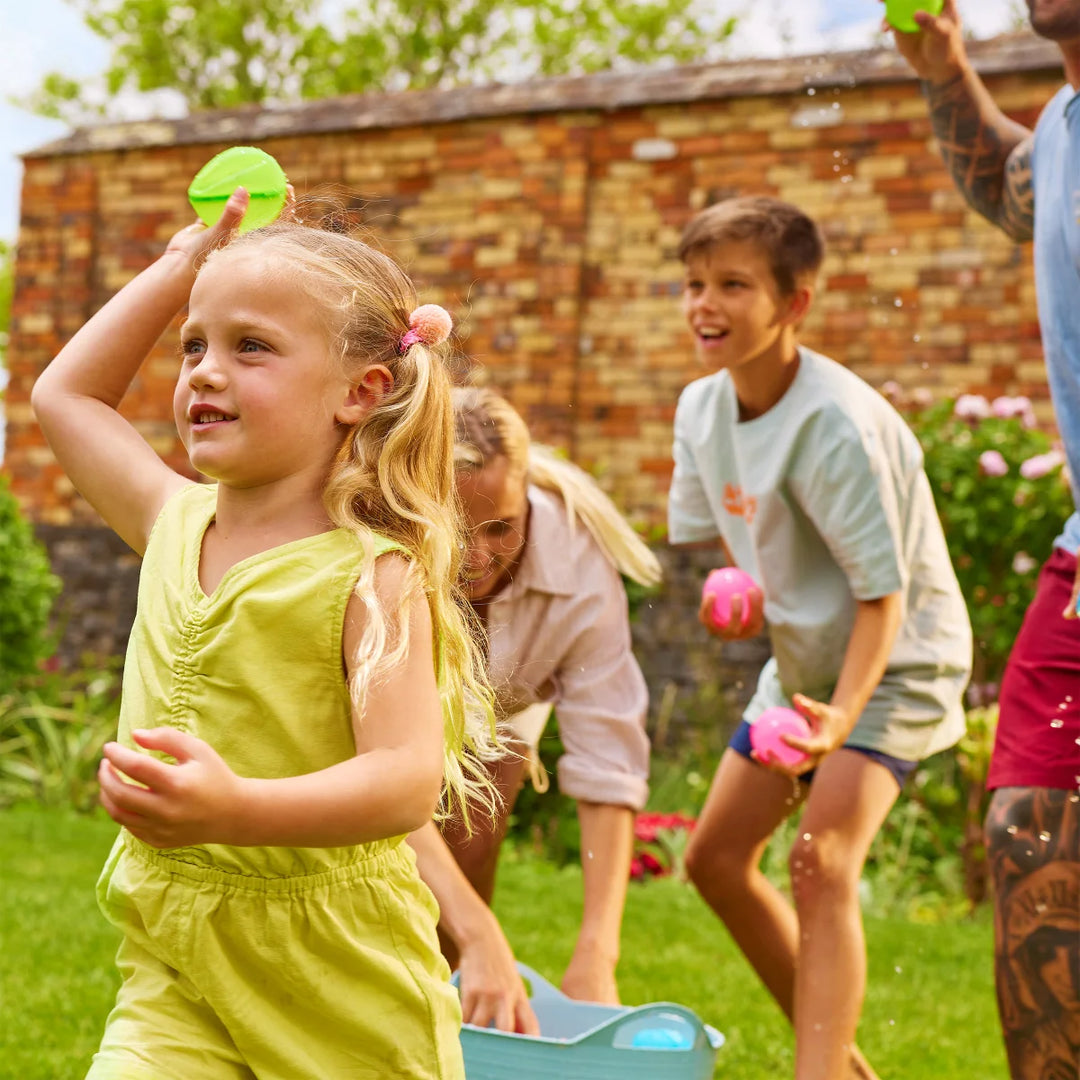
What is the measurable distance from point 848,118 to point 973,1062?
547 cm

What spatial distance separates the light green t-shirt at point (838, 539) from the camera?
3143 mm

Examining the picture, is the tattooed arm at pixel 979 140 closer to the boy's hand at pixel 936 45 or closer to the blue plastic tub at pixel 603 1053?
the boy's hand at pixel 936 45

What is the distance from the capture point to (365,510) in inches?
76.3

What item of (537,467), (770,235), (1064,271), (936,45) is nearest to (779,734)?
(537,467)

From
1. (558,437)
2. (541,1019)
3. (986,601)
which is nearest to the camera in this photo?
(541,1019)

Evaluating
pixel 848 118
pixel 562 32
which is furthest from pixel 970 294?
pixel 562 32

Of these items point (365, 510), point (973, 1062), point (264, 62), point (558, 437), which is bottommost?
point (973, 1062)

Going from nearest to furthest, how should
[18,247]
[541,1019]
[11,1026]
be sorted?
[541,1019], [11,1026], [18,247]

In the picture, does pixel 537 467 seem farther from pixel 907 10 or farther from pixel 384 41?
pixel 384 41

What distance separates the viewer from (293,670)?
5.99 feet

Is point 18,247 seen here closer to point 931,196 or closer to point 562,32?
point 931,196

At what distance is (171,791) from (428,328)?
0.83 m

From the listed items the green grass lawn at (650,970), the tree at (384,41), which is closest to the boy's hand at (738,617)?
the green grass lawn at (650,970)

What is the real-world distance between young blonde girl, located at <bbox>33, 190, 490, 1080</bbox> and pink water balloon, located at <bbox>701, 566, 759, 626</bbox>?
4.57 ft
